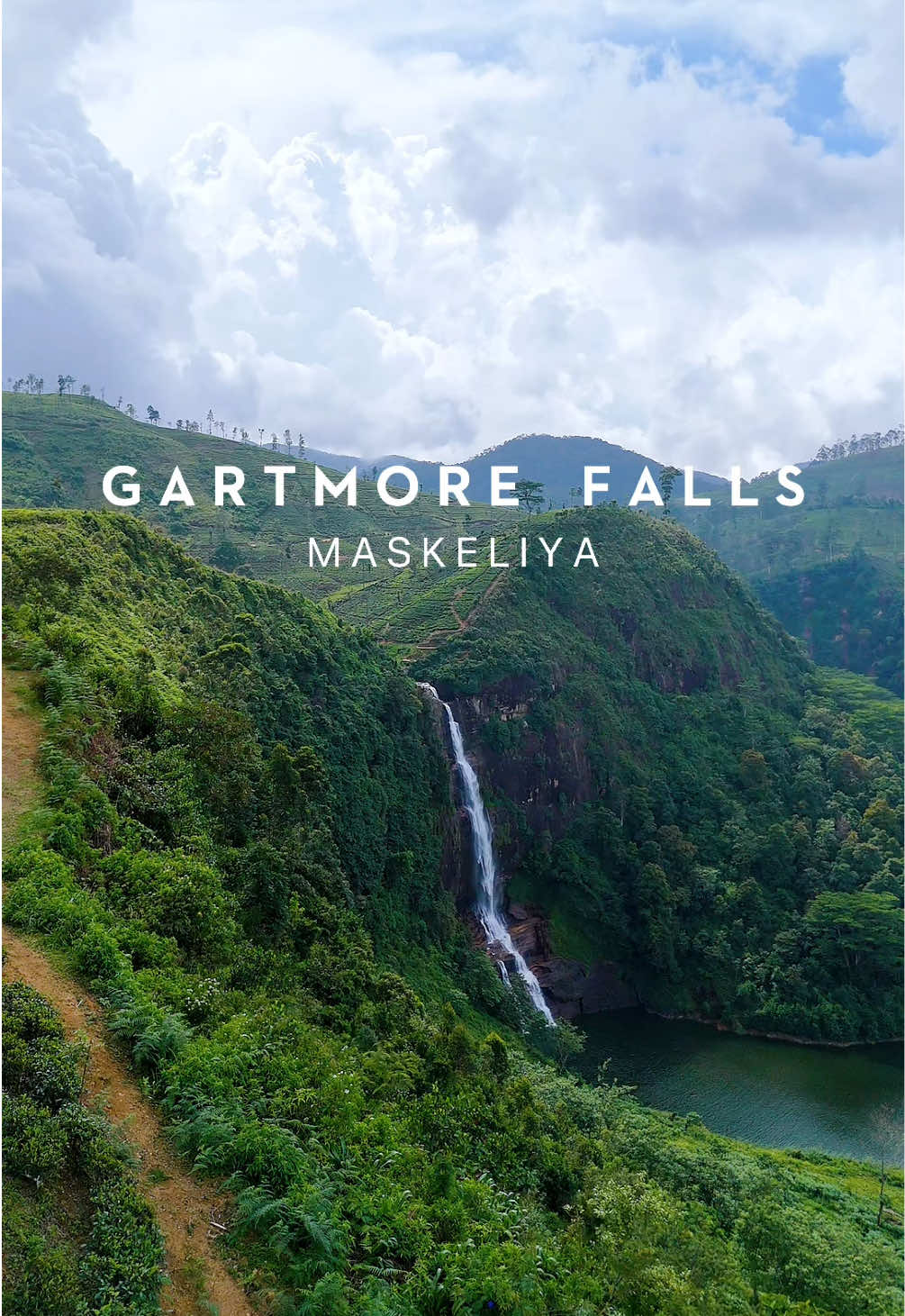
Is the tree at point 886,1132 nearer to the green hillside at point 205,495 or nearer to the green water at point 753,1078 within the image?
the green water at point 753,1078

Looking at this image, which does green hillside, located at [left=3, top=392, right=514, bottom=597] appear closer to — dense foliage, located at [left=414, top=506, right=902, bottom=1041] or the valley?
the valley

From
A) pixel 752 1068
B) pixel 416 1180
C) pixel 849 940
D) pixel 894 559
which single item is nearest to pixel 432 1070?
pixel 416 1180

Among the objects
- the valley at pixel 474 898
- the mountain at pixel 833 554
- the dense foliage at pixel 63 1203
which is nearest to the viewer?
the dense foliage at pixel 63 1203

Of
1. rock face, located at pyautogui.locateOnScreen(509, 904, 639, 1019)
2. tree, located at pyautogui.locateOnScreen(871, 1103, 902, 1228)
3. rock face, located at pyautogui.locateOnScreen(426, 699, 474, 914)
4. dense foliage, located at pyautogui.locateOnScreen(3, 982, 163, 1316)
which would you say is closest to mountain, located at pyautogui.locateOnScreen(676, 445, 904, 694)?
rock face, located at pyautogui.locateOnScreen(509, 904, 639, 1019)

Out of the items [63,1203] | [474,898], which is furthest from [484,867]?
[63,1203]

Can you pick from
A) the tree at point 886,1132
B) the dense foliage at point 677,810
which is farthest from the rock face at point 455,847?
the tree at point 886,1132
